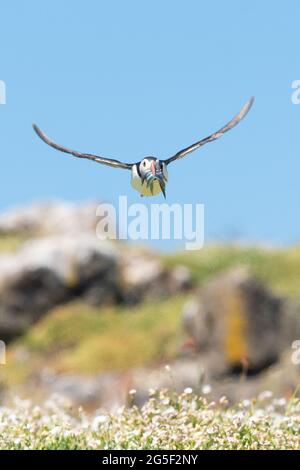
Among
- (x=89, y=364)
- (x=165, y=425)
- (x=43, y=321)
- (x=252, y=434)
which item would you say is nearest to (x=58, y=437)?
(x=165, y=425)

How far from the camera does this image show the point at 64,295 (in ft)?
67.7

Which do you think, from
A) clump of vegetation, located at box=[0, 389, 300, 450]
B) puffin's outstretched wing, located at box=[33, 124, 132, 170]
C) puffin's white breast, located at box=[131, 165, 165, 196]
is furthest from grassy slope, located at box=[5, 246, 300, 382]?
puffin's white breast, located at box=[131, 165, 165, 196]

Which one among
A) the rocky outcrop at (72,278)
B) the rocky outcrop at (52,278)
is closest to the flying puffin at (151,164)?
the rocky outcrop at (72,278)

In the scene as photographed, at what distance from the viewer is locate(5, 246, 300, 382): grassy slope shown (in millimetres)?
16703

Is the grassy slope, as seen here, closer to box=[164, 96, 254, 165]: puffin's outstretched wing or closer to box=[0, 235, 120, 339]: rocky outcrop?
box=[0, 235, 120, 339]: rocky outcrop

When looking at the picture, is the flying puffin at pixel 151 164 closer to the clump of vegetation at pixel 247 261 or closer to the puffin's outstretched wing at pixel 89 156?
the puffin's outstretched wing at pixel 89 156

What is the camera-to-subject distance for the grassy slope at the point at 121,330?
1670cm

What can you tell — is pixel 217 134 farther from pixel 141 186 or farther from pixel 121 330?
pixel 121 330

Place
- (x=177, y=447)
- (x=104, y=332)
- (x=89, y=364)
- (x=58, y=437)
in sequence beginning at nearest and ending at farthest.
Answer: (x=177, y=447) → (x=58, y=437) → (x=89, y=364) → (x=104, y=332)

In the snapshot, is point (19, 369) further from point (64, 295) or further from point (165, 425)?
point (165, 425)

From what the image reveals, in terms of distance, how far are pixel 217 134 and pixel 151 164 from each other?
0.42 metres

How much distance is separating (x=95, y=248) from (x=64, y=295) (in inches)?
49.2

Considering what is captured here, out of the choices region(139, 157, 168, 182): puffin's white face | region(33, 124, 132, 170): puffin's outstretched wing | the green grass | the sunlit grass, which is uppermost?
the green grass

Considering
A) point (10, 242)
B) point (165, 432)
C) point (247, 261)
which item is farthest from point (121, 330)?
point (165, 432)
